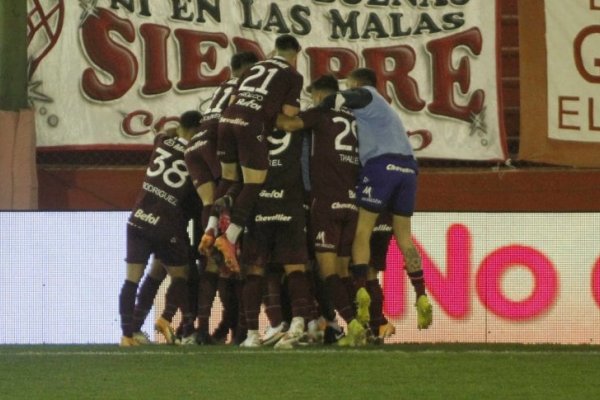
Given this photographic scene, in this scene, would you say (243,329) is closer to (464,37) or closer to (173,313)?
(173,313)

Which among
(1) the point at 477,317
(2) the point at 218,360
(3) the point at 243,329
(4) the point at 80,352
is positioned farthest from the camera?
(1) the point at 477,317

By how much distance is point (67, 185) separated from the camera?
46.6 feet

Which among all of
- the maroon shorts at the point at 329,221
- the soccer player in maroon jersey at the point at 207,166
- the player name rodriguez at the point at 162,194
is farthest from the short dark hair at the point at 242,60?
the maroon shorts at the point at 329,221

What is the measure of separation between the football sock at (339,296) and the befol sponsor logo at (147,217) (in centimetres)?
119

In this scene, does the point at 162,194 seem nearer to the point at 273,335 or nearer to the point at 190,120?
the point at 190,120

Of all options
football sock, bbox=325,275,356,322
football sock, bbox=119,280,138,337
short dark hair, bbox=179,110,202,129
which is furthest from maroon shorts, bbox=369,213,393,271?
football sock, bbox=119,280,138,337

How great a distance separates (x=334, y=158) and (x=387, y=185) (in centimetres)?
37

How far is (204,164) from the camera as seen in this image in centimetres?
1030

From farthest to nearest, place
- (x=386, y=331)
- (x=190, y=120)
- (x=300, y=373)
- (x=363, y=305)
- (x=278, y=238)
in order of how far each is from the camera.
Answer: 1. (x=190, y=120)
2. (x=386, y=331)
3. (x=278, y=238)
4. (x=363, y=305)
5. (x=300, y=373)

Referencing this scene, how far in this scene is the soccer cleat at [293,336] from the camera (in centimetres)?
962

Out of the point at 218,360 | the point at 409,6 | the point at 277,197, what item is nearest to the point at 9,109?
the point at 409,6

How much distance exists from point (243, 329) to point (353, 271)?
855 mm

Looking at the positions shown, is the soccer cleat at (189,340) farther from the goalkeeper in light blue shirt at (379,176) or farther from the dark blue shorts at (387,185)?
the dark blue shorts at (387,185)

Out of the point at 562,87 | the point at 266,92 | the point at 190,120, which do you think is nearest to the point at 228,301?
the point at 190,120
